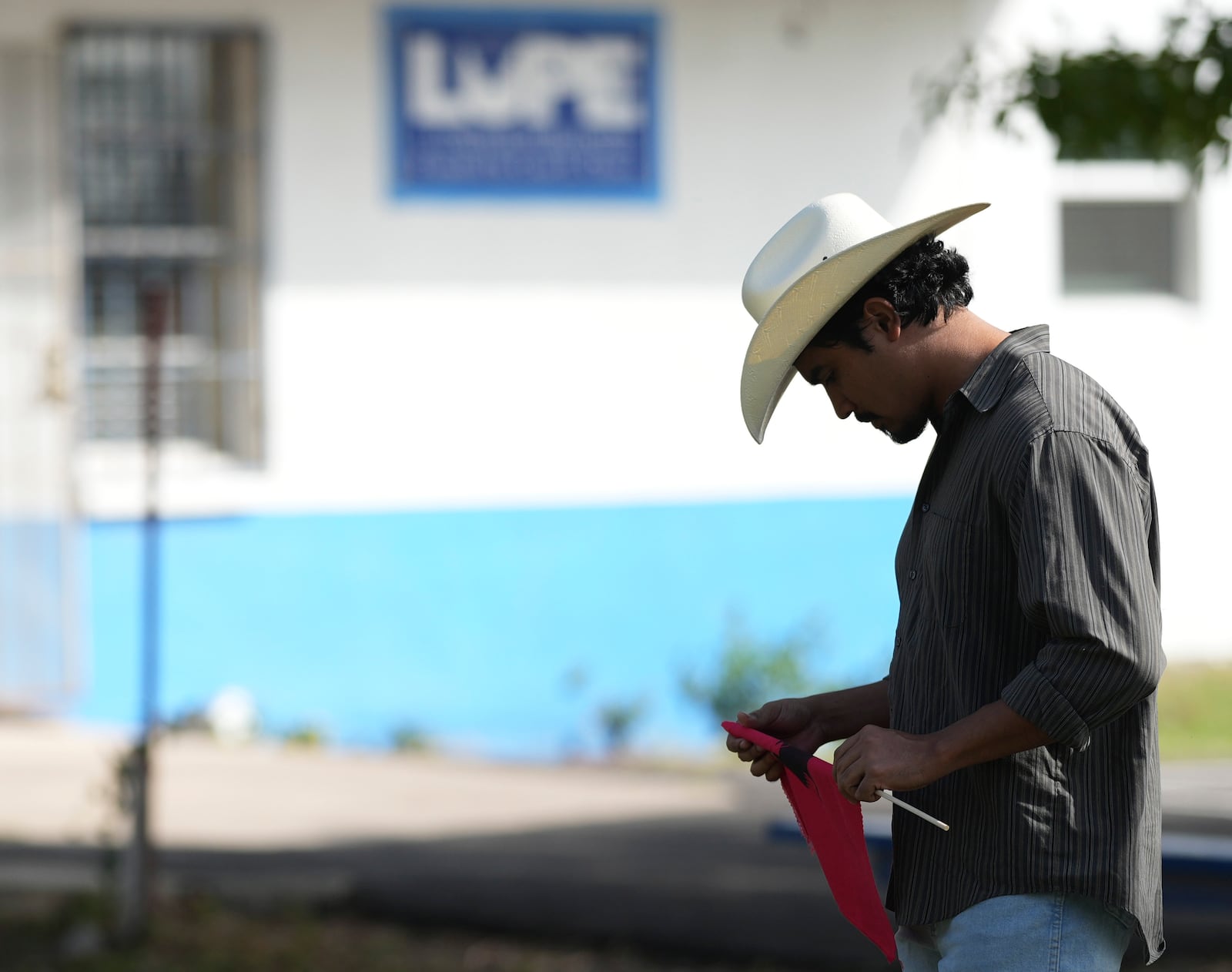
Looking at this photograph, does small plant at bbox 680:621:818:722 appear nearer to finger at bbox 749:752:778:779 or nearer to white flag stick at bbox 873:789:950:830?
finger at bbox 749:752:778:779

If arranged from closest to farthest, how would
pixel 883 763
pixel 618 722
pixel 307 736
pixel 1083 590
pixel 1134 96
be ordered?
pixel 1083 590 < pixel 883 763 < pixel 1134 96 < pixel 307 736 < pixel 618 722

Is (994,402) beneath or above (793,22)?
beneath

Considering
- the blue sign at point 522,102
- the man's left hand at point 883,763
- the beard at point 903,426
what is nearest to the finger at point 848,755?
the man's left hand at point 883,763

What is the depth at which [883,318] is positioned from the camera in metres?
2.13

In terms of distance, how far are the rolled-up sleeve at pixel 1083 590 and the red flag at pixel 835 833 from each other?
352mm

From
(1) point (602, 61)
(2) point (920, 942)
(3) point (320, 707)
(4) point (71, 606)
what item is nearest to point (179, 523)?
(4) point (71, 606)

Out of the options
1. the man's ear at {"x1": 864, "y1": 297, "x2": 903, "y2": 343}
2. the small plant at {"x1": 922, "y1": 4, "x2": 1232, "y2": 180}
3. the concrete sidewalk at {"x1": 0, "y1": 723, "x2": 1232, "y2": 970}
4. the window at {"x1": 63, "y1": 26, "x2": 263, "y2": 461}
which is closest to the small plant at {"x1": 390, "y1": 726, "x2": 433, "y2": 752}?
the concrete sidewalk at {"x1": 0, "y1": 723, "x2": 1232, "y2": 970}

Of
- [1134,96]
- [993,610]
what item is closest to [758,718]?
[993,610]

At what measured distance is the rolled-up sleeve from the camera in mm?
1895

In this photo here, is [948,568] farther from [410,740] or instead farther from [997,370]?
[410,740]

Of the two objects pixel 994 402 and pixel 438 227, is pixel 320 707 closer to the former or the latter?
pixel 438 227

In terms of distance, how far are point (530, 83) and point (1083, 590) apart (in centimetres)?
651

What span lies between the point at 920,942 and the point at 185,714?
6130 millimetres

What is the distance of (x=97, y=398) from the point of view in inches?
314
